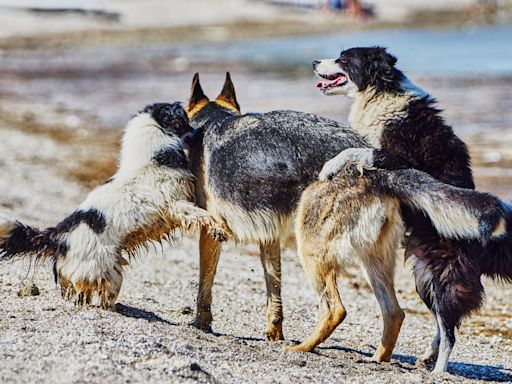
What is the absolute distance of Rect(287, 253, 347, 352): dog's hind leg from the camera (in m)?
6.48

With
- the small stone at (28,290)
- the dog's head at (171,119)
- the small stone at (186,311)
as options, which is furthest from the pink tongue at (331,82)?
the small stone at (28,290)

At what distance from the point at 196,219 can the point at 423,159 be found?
1677 mm

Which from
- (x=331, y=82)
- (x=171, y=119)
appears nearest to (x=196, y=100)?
(x=171, y=119)

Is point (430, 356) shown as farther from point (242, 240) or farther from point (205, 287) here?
point (205, 287)

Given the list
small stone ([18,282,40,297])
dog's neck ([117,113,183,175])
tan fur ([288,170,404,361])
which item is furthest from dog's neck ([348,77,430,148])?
small stone ([18,282,40,297])

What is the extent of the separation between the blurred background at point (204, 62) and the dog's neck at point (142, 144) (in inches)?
159

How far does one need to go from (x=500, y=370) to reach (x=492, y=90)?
16.9 meters

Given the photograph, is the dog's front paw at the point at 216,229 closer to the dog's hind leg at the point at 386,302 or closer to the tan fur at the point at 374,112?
the dog's hind leg at the point at 386,302

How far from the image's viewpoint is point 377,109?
7.36 metres

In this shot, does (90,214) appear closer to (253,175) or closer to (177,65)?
(253,175)

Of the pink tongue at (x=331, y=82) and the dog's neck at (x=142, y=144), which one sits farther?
the pink tongue at (x=331, y=82)

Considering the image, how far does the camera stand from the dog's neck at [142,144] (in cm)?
713

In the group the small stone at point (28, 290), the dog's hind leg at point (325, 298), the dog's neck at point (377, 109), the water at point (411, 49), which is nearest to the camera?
the dog's hind leg at point (325, 298)

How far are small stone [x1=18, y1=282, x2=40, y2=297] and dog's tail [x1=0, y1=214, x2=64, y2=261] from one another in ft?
1.32
